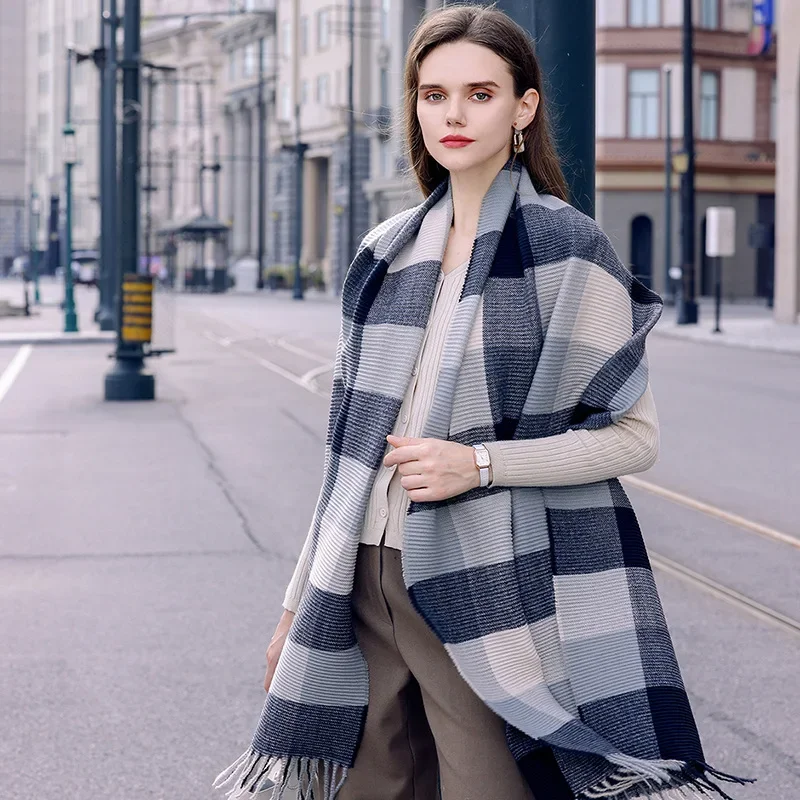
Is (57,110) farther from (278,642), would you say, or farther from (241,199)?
(278,642)

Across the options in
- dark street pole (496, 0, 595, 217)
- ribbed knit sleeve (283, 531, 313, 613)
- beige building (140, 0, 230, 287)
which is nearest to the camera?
ribbed knit sleeve (283, 531, 313, 613)

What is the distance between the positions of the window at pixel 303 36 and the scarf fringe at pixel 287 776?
235 feet

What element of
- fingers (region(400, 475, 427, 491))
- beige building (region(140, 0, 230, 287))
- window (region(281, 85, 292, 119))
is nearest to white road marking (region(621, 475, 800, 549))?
fingers (region(400, 475, 427, 491))

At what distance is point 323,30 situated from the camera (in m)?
70.6

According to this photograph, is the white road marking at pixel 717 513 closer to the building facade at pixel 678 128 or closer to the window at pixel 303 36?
the building facade at pixel 678 128

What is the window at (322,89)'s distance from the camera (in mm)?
70188

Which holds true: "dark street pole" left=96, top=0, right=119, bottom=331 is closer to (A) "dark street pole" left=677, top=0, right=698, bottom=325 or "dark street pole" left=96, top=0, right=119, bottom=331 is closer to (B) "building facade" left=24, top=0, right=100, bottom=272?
(A) "dark street pole" left=677, top=0, right=698, bottom=325

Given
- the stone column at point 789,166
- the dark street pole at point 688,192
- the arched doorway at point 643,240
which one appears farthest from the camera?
the arched doorway at point 643,240

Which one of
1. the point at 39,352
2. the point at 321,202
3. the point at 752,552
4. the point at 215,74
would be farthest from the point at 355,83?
the point at 752,552

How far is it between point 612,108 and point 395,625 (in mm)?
49550

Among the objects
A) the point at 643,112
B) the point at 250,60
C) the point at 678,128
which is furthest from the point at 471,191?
the point at 250,60

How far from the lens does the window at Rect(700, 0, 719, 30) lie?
168ft

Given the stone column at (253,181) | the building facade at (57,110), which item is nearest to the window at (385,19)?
the stone column at (253,181)

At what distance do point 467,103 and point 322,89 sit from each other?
69326mm
